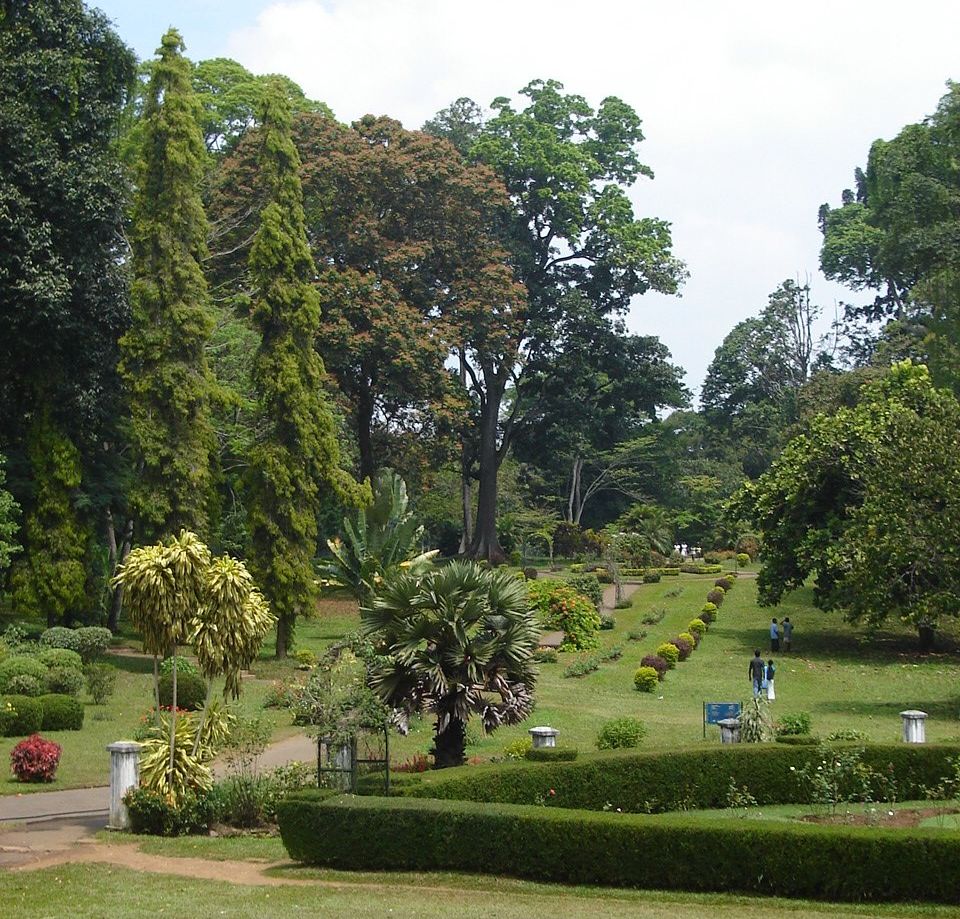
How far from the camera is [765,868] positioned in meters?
14.5

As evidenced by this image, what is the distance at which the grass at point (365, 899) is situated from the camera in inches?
532

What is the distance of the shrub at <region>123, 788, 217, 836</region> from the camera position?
1855cm

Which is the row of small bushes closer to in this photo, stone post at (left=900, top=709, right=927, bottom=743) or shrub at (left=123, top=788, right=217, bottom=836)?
shrub at (left=123, top=788, right=217, bottom=836)

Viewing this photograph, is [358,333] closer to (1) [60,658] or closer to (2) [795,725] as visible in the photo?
(1) [60,658]

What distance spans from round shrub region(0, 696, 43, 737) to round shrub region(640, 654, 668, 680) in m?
15.1

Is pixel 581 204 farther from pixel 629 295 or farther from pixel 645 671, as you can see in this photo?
pixel 645 671

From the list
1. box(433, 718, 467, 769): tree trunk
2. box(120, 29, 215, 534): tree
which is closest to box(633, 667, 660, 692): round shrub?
box(120, 29, 215, 534): tree

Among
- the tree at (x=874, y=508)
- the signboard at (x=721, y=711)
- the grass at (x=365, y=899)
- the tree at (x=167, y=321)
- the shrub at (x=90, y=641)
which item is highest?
the tree at (x=167, y=321)

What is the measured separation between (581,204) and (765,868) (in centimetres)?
5470

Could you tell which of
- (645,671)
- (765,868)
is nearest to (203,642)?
(765,868)

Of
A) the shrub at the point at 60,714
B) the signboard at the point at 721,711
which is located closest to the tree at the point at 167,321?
the shrub at the point at 60,714

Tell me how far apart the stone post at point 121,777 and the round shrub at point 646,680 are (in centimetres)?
1703

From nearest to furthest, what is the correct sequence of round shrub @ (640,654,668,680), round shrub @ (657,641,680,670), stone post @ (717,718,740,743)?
stone post @ (717,718,740,743)
round shrub @ (640,654,668,680)
round shrub @ (657,641,680,670)

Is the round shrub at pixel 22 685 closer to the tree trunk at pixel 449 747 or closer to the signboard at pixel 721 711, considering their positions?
the tree trunk at pixel 449 747
